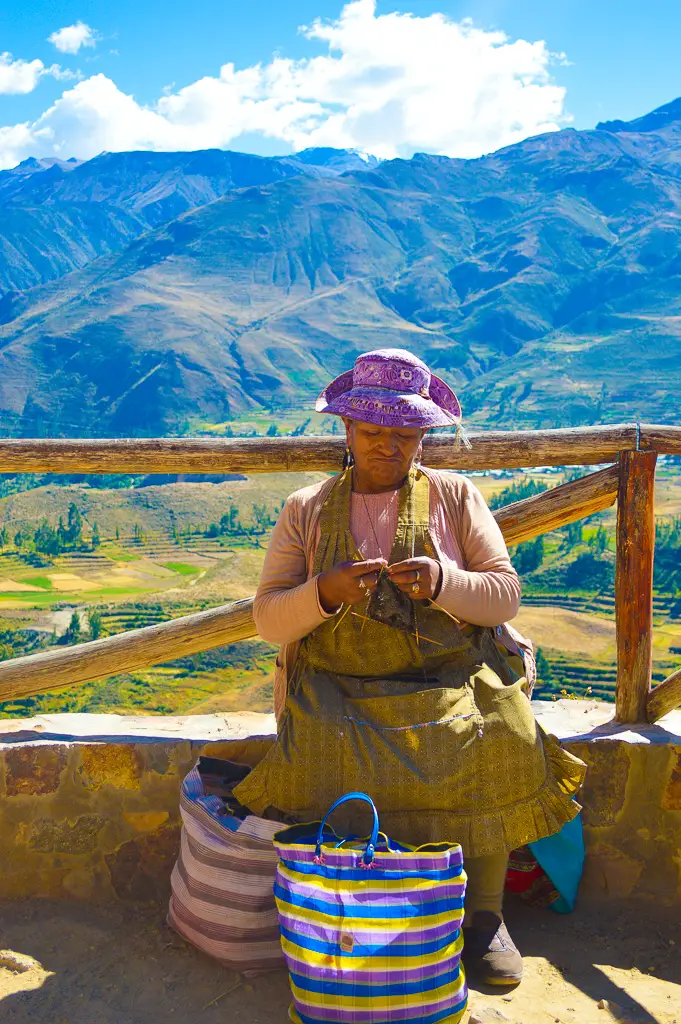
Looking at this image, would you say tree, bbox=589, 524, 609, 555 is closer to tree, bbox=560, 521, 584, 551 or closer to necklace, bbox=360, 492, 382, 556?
tree, bbox=560, 521, 584, 551

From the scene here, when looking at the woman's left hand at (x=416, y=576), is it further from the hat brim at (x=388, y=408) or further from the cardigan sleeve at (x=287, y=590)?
the hat brim at (x=388, y=408)

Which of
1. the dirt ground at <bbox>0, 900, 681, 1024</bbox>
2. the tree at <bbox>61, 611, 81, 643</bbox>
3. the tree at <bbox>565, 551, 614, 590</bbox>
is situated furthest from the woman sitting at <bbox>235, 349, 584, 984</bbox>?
the tree at <bbox>565, 551, 614, 590</bbox>

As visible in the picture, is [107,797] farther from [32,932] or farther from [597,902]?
[597,902]

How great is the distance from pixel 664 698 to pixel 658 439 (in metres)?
0.83

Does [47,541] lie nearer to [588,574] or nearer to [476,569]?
[588,574]

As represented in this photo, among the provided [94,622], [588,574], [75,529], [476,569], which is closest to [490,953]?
[476,569]

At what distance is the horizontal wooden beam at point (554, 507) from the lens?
2.98m

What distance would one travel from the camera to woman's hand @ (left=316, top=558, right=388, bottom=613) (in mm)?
2174

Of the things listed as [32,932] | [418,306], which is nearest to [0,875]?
[32,932]

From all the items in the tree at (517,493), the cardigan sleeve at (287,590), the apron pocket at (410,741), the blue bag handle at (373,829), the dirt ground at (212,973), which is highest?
the cardigan sleeve at (287,590)

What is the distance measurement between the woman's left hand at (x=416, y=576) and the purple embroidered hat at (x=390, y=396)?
396 millimetres

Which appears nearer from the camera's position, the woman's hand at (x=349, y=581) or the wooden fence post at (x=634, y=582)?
the woman's hand at (x=349, y=581)

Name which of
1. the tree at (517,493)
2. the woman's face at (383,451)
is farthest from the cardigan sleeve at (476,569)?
the tree at (517,493)

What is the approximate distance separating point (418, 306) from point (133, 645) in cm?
19662
